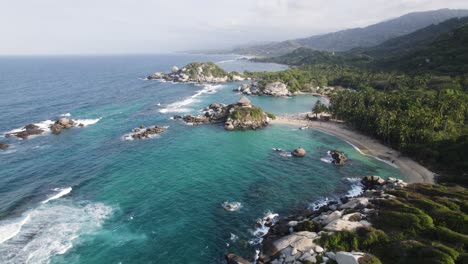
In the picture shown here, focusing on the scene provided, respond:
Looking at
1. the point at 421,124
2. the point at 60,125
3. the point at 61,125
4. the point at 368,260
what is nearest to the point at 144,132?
the point at 61,125

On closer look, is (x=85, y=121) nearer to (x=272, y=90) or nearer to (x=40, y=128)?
(x=40, y=128)

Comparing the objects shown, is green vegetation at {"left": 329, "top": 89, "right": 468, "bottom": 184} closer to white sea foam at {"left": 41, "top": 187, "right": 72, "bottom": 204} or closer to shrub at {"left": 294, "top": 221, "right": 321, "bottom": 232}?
shrub at {"left": 294, "top": 221, "right": 321, "bottom": 232}

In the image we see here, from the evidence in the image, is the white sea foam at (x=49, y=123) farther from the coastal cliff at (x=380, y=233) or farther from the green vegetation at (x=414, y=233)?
the green vegetation at (x=414, y=233)

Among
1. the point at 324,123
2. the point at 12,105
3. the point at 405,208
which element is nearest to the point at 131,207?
the point at 405,208

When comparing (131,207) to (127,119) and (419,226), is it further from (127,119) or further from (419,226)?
(127,119)

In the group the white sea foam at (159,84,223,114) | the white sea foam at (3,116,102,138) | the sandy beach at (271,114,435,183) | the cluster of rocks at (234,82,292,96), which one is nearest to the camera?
the sandy beach at (271,114,435,183)

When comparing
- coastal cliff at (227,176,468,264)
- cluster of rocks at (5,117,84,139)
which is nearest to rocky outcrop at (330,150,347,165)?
coastal cliff at (227,176,468,264)

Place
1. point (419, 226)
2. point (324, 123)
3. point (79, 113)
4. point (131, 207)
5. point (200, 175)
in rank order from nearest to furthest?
1. point (419, 226)
2. point (131, 207)
3. point (200, 175)
4. point (324, 123)
5. point (79, 113)

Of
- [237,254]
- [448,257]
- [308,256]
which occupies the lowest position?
[237,254]
